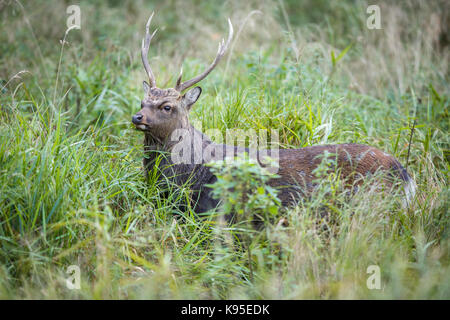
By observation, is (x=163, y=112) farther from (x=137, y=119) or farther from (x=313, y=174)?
(x=313, y=174)

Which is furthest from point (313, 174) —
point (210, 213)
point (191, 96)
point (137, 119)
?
point (137, 119)

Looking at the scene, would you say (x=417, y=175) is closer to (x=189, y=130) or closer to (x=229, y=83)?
(x=189, y=130)

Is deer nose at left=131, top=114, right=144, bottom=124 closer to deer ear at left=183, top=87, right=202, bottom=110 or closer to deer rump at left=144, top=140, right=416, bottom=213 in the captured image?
deer rump at left=144, top=140, right=416, bottom=213

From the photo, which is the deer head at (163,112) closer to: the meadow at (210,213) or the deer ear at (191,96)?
the deer ear at (191,96)

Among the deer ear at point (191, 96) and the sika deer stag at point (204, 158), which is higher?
the deer ear at point (191, 96)

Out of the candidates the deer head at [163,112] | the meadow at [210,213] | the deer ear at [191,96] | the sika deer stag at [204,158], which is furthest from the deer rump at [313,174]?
the deer ear at [191,96]

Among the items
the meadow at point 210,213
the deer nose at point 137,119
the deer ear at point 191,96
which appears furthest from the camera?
the deer ear at point 191,96

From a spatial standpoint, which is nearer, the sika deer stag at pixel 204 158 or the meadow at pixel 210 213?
the meadow at pixel 210 213

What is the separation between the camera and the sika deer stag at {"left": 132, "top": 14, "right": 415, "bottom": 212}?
3.53m

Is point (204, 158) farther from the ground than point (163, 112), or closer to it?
closer to it

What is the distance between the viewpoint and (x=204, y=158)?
383 centimetres

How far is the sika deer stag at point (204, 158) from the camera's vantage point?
353 centimetres

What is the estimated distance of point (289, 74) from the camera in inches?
216

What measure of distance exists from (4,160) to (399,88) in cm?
516
